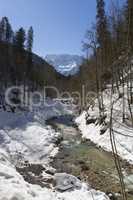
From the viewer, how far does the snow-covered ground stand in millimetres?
7468

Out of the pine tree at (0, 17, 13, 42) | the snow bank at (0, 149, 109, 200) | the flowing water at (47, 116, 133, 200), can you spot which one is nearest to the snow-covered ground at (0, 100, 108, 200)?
the snow bank at (0, 149, 109, 200)

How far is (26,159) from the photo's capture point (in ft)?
46.1

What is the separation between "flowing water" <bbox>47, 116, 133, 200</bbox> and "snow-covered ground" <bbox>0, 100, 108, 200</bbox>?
2.32 feet

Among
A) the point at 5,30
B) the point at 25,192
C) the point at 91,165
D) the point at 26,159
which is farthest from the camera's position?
the point at 5,30

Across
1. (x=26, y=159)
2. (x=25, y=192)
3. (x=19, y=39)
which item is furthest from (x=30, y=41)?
(x=25, y=192)

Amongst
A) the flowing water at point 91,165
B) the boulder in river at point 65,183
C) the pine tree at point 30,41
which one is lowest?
the flowing water at point 91,165

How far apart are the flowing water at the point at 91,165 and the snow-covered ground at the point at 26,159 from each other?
27.8 inches

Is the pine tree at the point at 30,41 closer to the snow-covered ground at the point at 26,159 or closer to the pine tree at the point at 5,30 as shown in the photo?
the pine tree at the point at 5,30

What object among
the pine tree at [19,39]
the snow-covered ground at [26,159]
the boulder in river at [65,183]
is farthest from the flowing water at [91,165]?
the pine tree at [19,39]

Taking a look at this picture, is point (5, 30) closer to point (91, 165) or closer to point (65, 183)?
point (91, 165)

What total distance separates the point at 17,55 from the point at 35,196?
52924mm

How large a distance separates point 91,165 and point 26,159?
10.9 feet

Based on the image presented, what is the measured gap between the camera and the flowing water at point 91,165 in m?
10.8

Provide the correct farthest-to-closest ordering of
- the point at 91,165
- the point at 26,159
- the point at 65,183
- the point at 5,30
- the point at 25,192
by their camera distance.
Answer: the point at 5,30 → the point at 26,159 → the point at 91,165 → the point at 65,183 → the point at 25,192
